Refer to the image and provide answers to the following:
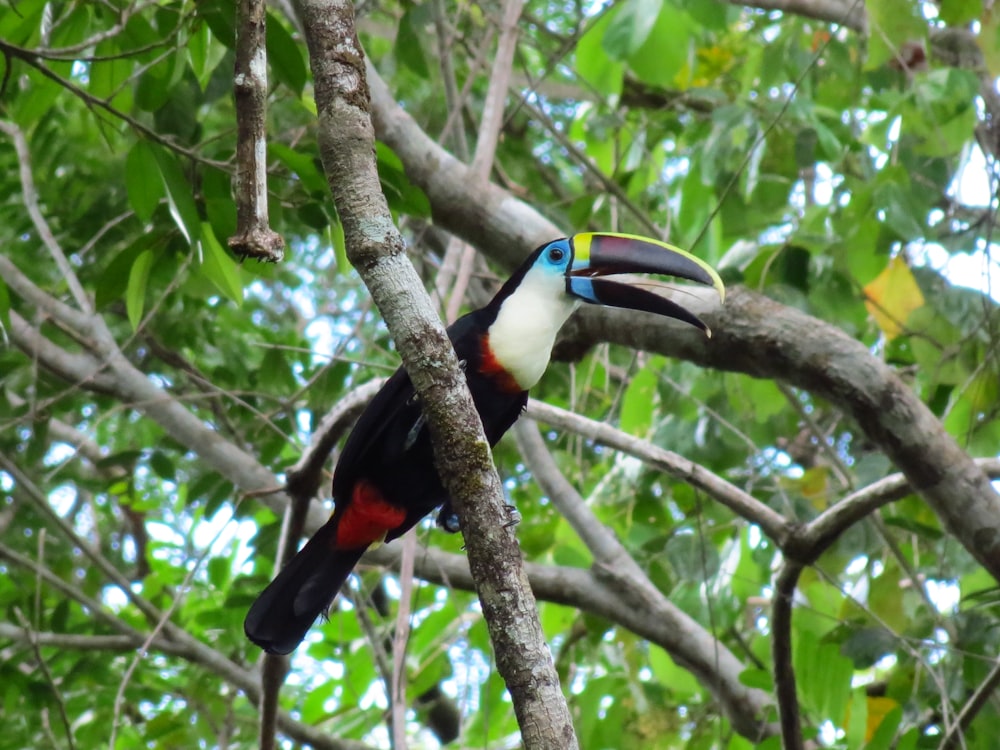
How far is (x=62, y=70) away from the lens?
3242mm

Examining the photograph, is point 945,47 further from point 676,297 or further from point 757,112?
point 676,297

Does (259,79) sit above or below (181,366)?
below

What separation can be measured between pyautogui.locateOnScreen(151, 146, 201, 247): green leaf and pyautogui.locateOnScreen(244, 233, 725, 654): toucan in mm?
657

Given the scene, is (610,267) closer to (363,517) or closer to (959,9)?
(363,517)

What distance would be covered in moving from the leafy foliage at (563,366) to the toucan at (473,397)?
0.26 meters

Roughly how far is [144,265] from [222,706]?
7.61ft

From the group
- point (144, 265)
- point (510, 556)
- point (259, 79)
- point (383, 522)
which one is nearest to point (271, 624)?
point (383, 522)

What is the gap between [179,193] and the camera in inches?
97.8

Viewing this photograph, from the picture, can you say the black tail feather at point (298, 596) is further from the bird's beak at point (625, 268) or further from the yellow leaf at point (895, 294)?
the yellow leaf at point (895, 294)

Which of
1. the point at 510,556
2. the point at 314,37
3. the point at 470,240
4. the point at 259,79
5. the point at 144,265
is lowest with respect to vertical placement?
the point at 510,556

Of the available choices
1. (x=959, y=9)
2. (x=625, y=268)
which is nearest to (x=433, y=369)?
(x=625, y=268)

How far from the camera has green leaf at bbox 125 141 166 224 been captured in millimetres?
2553

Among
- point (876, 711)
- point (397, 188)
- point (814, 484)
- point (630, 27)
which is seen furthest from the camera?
point (814, 484)

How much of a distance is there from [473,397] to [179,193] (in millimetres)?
907
